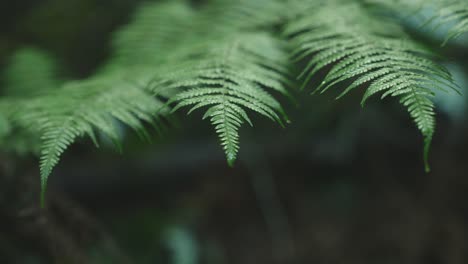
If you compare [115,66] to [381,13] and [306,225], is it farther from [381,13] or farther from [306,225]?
[306,225]

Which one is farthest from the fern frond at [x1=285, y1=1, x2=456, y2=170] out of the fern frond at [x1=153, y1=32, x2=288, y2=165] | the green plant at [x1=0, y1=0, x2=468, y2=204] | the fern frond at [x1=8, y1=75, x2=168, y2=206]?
the fern frond at [x1=8, y1=75, x2=168, y2=206]

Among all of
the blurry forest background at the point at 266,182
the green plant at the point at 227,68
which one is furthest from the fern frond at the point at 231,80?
the blurry forest background at the point at 266,182

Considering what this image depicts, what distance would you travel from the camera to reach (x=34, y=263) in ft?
6.31

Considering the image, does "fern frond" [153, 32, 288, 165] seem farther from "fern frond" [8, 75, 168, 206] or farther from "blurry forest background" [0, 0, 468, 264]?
"blurry forest background" [0, 0, 468, 264]

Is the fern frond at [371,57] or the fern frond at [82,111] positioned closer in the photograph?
the fern frond at [371,57]

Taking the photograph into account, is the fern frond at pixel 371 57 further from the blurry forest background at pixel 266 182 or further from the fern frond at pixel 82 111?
the blurry forest background at pixel 266 182

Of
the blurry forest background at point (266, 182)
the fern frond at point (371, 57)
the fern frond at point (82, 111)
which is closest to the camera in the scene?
the fern frond at point (371, 57)

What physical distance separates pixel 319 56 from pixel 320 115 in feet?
4.30

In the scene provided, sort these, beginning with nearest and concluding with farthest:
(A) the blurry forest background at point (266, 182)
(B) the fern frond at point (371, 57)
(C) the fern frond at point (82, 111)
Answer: (B) the fern frond at point (371, 57) < (C) the fern frond at point (82, 111) < (A) the blurry forest background at point (266, 182)

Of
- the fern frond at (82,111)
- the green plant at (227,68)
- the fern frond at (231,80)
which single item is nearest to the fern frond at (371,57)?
the green plant at (227,68)

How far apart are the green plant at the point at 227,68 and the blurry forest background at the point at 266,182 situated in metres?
0.60

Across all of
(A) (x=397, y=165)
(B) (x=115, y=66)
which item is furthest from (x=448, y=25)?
(B) (x=115, y=66)

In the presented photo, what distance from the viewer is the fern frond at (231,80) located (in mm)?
1066

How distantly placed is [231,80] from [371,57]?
1.42ft
